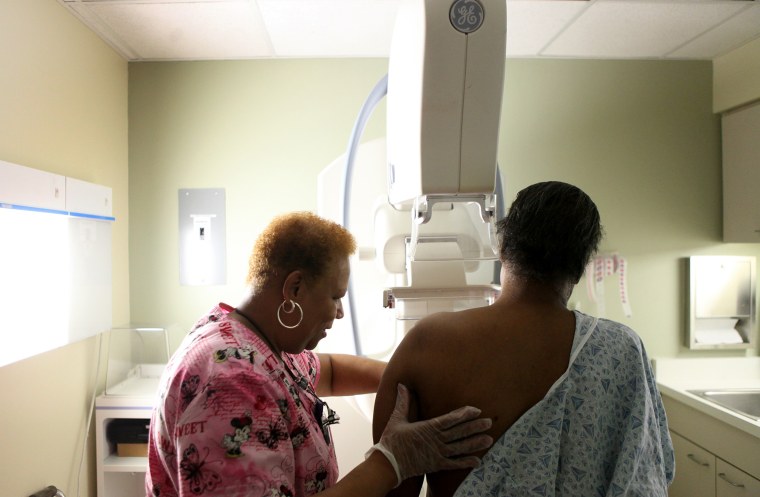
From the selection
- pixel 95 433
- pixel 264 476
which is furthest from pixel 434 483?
pixel 95 433

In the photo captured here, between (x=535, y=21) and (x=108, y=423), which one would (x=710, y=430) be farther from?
(x=108, y=423)

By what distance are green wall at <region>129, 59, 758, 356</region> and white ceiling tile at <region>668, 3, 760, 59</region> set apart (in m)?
0.11

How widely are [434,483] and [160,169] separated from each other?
211cm

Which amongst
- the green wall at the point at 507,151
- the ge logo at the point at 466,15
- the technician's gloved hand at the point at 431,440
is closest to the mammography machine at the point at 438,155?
the ge logo at the point at 466,15

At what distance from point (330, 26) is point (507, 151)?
1022 millimetres

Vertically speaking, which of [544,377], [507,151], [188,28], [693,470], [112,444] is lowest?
[693,470]

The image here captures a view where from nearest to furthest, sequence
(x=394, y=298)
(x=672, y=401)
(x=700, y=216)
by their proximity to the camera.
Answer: (x=394, y=298)
(x=672, y=401)
(x=700, y=216)

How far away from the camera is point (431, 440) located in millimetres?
926

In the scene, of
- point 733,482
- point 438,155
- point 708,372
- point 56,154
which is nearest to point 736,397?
point 708,372

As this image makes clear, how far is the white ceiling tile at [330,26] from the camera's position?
6.79ft

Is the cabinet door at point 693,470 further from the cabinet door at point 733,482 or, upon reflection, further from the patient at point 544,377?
the patient at point 544,377

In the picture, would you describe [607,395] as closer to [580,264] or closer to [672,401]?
[580,264]

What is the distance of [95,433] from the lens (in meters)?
2.22

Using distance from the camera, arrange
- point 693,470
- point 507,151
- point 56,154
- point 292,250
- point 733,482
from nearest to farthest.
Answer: point 292,250 → point 56,154 → point 733,482 → point 693,470 → point 507,151
